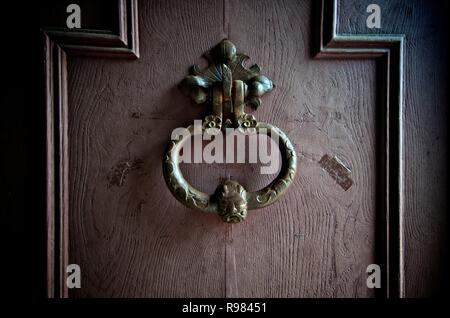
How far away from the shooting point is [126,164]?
1.34ft

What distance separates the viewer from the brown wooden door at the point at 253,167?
0.40 meters

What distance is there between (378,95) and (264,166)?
203 millimetres

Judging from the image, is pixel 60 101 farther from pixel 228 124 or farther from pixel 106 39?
pixel 228 124

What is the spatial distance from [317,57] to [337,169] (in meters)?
0.17

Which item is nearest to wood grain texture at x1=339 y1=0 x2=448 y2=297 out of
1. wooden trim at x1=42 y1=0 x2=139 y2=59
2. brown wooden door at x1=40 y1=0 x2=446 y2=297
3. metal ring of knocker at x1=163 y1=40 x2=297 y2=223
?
brown wooden door at x1=40 y1=0 x2=446 y2=297

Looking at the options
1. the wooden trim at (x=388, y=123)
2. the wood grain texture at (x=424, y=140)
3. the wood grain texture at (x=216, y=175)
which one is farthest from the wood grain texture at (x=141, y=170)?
the wood grain texture at (x=424, y=140)

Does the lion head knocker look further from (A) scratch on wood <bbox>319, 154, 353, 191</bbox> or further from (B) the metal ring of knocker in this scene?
(A) scratch on wood <bbox>319, 154, 353, 191</bbox>

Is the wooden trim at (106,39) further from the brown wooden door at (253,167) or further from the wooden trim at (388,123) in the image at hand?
the wooden trim at (388,123)

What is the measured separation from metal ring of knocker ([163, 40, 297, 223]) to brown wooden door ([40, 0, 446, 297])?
0.07 ft

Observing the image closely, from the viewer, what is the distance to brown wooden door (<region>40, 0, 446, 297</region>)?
0.40 m

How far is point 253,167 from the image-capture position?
16.3 inches
